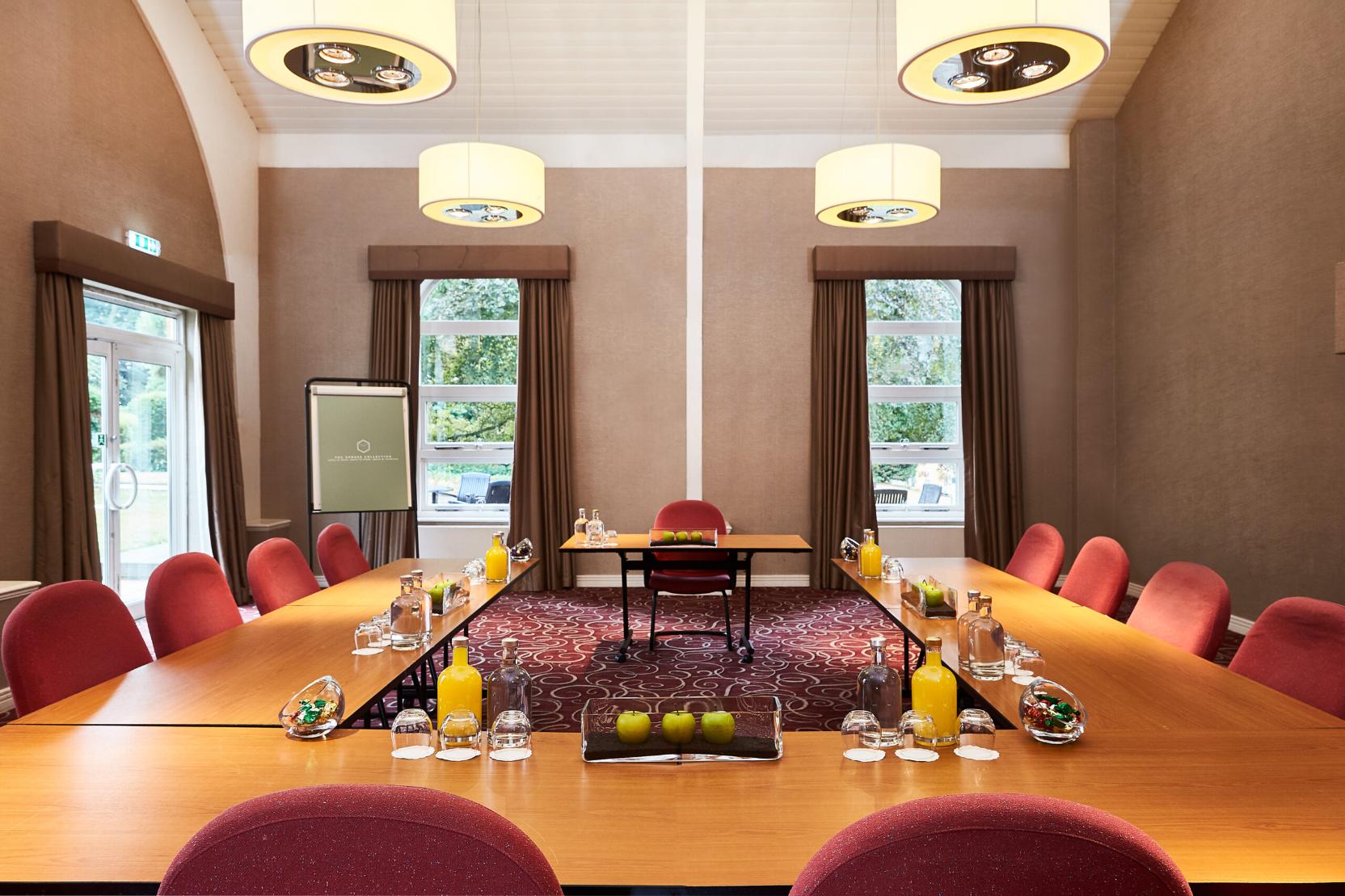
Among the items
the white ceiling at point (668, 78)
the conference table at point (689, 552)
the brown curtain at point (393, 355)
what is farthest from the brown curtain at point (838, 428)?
the brown curtain at point (393, 355)

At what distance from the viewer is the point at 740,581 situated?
313 inches

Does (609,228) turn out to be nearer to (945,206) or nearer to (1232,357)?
(945,206)

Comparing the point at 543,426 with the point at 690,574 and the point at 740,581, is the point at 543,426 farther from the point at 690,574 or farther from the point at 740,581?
the point at 690,574

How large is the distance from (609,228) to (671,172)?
0.73 meters

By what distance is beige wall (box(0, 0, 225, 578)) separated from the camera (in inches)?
199

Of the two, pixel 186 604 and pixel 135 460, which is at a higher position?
pixel 135 460

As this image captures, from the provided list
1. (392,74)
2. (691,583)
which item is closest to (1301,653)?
(392,74)

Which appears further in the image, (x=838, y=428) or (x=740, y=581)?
(x=740, y=581)

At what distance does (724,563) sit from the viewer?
558 centimetres

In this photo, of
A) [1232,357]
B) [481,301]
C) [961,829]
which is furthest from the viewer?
[481,301]

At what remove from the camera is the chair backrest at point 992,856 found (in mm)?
925

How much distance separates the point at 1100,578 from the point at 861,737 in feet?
7.74

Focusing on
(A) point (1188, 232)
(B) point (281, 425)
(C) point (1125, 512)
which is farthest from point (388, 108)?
(C) point (1125, 512)

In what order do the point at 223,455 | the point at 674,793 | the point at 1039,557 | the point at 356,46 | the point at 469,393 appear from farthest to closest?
the point at 469,393 → the point at 223,455 → the point at 1039,557 → the point at 356,46 → the point at 674,793
